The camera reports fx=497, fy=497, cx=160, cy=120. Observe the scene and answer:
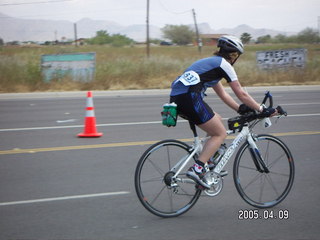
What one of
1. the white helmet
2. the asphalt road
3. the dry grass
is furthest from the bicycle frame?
the dry grass

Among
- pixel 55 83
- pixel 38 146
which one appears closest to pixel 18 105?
pixel 55 83

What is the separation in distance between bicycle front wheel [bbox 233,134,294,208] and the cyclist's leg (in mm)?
377

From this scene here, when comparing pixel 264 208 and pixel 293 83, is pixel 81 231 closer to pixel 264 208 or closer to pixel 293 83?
pixel 264 208

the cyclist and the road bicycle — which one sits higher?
the cyclist

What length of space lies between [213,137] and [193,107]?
422 mm

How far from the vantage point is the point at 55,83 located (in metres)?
22.1

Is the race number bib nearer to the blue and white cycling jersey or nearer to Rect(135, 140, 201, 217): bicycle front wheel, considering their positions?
the blue and white cycling jersey

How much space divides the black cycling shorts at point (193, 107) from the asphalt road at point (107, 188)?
1116 millimetres

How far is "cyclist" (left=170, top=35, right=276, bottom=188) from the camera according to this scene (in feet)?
17.3

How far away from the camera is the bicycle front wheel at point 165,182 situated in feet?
17.5

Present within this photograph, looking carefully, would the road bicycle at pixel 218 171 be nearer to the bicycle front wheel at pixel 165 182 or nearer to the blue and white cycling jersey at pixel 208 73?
the bicycle front wheel at pixel 165 182

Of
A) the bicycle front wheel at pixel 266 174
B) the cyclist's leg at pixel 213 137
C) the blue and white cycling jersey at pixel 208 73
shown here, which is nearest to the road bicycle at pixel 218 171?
the bicycle front wheel at pixel 266 174

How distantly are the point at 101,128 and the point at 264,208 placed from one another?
646 centimetres

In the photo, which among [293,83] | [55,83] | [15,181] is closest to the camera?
[15,181]
